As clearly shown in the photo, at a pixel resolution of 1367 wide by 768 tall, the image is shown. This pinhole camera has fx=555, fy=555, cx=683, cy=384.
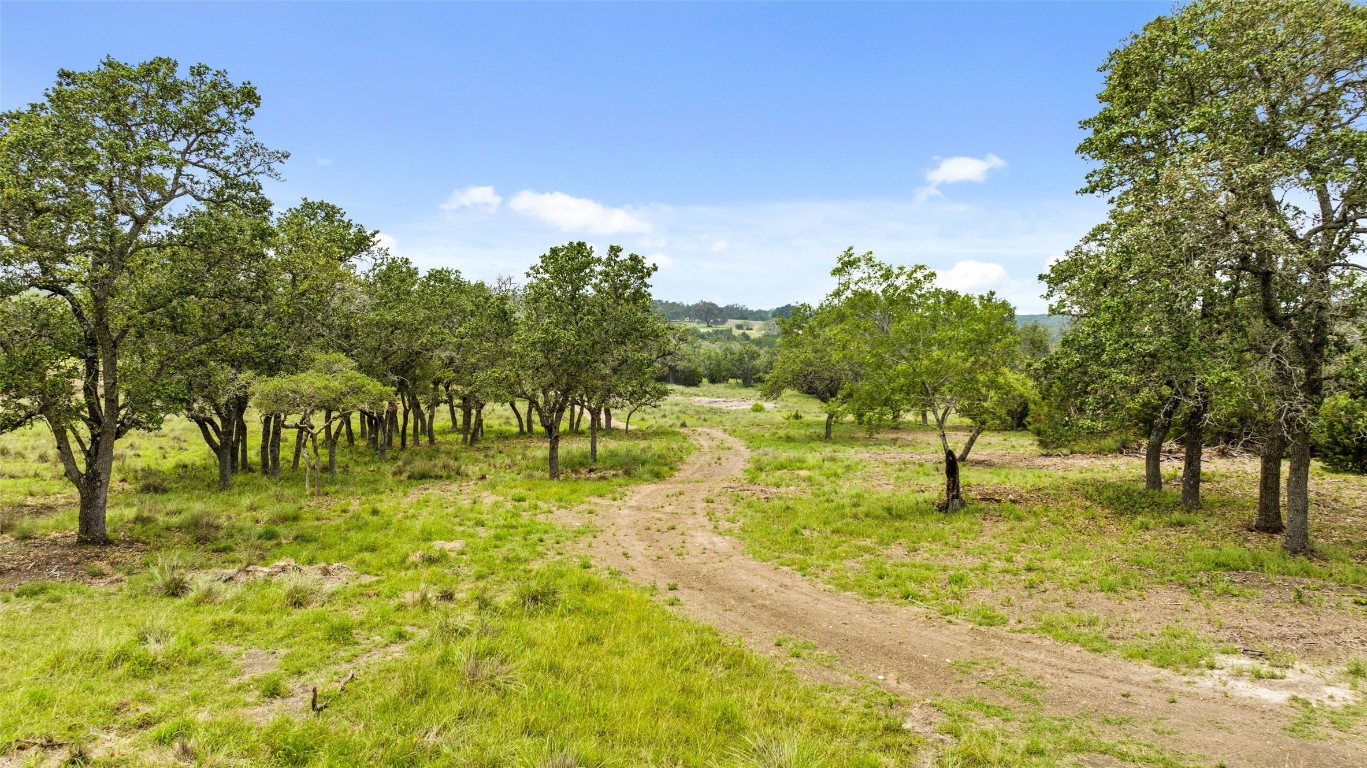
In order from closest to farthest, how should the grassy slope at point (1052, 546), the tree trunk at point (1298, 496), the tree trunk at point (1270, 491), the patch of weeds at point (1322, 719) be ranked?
1. the patch of weeds at point (1322, 719)
2. the grassy slope at point (1052, 546)
3. the tree trunk at point (1298, 496)
4. the tree trunk at point (1270, 491)

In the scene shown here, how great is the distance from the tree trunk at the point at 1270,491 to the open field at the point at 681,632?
0.92 metres

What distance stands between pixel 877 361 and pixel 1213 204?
34.9ft

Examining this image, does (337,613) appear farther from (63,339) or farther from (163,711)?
(63,339)

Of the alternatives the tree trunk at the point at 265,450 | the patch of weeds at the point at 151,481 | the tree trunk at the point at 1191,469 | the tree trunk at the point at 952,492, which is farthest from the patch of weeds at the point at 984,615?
the patch of weeds at the point at 151,481

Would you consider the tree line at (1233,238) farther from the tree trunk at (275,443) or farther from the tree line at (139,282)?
the tree trunk at (275,443)

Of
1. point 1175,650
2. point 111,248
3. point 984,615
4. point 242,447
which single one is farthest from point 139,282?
point 1175,650

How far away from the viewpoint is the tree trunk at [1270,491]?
1554 centimetres

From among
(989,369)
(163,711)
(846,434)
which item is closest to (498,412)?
(846,434)

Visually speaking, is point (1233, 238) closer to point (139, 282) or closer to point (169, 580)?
point (169, 580)

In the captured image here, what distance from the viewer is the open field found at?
7277 mm

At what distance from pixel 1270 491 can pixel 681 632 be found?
17.7 m

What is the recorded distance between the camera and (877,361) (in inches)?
850

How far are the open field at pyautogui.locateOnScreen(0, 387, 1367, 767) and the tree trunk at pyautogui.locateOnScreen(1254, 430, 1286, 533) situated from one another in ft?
3.00

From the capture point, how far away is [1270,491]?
15.9 metres
